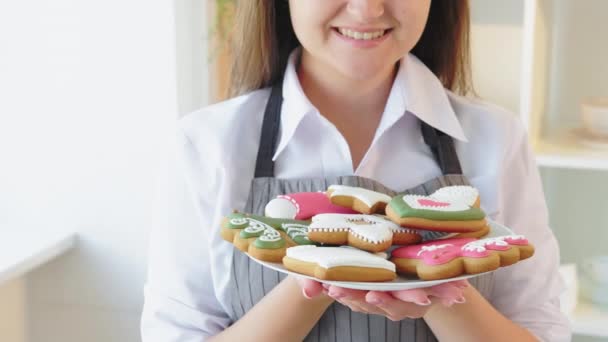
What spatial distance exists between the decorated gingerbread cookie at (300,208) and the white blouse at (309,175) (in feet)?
0.61

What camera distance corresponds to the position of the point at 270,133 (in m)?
1.38

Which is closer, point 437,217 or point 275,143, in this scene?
point 437,217

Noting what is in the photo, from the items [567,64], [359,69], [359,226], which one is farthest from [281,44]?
[567,64]

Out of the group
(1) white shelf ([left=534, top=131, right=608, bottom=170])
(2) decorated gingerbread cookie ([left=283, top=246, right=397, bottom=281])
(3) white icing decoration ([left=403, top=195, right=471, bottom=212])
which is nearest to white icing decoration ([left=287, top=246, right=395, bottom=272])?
(2) decorated gingerbread cookie ([left=283, top=246, right=397, bottom=281])

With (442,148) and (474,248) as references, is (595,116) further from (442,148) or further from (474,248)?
(474,248)

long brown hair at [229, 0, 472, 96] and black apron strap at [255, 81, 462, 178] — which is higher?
long brown hair at [229, 0, 472, 96]

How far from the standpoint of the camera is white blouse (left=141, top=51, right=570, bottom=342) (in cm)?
133

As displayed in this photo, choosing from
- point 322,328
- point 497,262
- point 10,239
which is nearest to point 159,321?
point 322,328

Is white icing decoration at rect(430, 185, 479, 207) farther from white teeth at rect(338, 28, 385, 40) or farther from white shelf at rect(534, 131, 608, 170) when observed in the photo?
white shelf at rect(534, 131, 608, 170)

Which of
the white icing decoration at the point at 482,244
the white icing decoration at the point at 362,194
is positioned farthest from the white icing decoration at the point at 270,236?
the white icing decoration at the point at 482,244

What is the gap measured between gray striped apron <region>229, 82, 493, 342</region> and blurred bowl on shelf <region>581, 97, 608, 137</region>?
0.77 meters

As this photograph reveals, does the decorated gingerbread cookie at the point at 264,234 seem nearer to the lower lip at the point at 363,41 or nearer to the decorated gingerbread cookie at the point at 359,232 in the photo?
the decorated gingerbread cookie at the point at 359,232

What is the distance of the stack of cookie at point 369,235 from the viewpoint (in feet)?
3.19

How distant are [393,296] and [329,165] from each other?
38 centimetres
